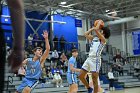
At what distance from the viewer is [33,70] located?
7.75 metres

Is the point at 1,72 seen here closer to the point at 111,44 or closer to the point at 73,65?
the point at 73,65

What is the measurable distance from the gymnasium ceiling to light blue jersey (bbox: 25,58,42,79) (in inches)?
657

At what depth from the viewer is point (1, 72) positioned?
1.96 metres

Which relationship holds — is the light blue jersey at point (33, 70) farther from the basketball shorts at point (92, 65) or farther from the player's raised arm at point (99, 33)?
the player's raised arm at point (99, 33)

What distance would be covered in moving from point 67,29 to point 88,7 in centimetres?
290

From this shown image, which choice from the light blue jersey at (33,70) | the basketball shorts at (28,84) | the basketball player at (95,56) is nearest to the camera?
the basketball player at (95,56)

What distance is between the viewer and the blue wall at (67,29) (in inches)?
1124

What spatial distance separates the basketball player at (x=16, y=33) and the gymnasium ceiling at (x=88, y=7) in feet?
74.0

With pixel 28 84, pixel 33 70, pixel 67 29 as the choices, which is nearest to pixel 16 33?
pixel 28 84

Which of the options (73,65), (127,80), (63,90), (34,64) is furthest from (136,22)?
(34,64)

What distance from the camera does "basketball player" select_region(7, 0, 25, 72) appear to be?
5.83 ft

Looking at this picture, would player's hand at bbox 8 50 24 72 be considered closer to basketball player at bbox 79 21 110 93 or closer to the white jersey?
basketball player at bbox 79 21 110 93

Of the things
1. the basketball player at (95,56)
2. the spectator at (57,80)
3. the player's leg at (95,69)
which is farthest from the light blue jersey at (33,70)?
the spectator at (57,80)

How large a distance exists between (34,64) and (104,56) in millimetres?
20082
